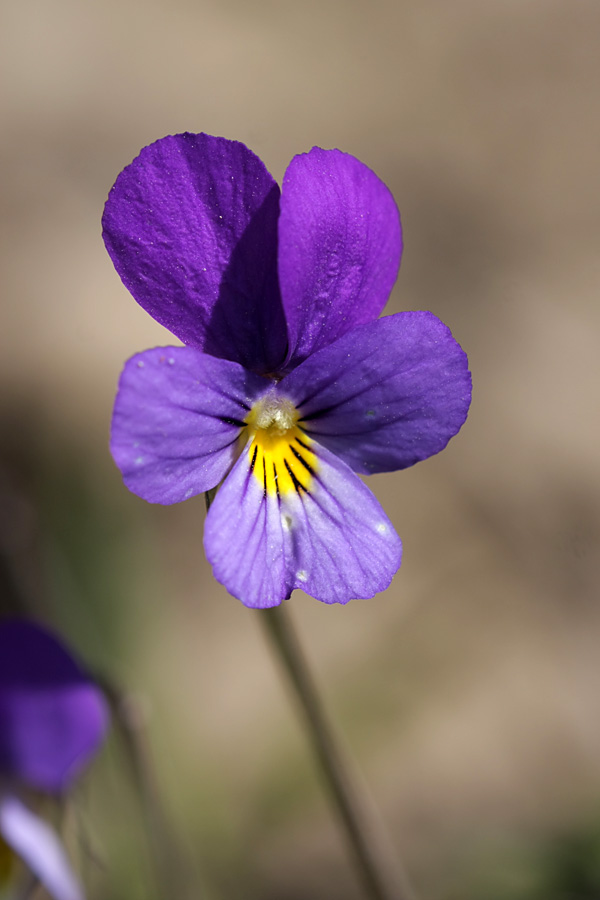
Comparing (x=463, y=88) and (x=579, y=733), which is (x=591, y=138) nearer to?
(x=463, y=88)

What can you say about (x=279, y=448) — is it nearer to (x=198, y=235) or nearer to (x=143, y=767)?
(x=198, y=235)

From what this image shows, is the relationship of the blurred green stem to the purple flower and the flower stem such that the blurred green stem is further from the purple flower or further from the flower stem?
the flower stem

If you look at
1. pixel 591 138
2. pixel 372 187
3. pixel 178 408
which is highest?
pixel 591 138

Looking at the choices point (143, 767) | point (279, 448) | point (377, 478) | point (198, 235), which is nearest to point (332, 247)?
point (198, 235)

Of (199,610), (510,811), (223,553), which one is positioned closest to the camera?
(223,553)

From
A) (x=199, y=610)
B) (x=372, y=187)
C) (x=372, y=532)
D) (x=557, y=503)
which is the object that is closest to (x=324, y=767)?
(x=372, y=532)

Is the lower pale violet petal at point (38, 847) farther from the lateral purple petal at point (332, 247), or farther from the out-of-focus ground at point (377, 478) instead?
the lateral purple petal at point (332, 247)

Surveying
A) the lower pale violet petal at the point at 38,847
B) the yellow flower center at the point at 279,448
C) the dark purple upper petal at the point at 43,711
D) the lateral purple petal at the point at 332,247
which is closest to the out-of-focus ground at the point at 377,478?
the dark purple upper petal at the point at 43,711
